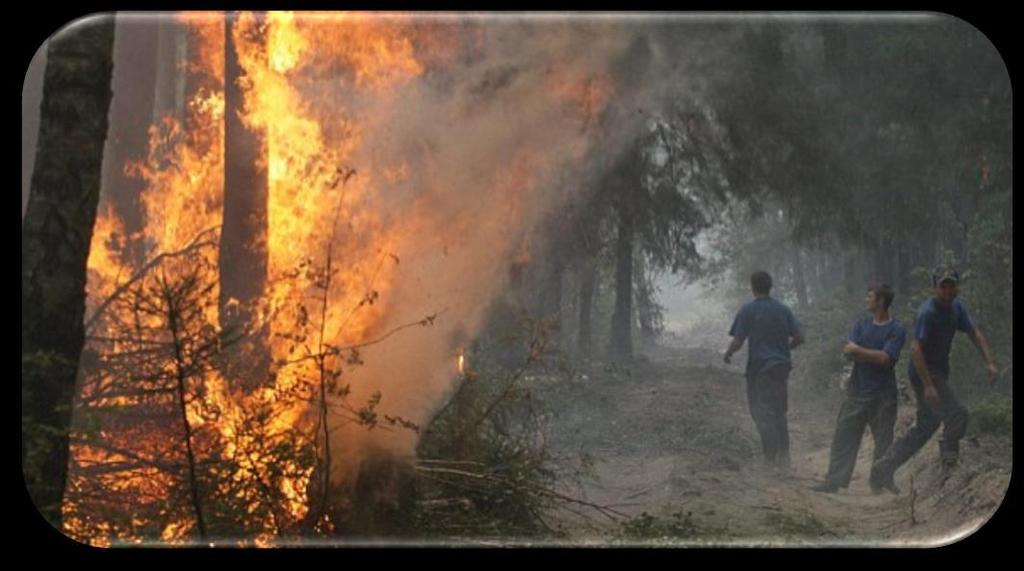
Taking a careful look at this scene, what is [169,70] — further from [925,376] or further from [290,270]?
[925,376]

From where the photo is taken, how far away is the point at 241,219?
733 centimetres

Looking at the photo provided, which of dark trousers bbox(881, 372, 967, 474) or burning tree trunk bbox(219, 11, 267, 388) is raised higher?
burning tree trunk bbox(219, 11, 267, 388)

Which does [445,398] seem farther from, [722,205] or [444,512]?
[722,205]

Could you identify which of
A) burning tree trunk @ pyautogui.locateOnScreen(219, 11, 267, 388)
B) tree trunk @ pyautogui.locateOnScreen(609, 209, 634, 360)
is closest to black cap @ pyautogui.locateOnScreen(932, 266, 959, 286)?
tree trunk @ pyautogui.locateOnScreen(609, 209, 634, 360)

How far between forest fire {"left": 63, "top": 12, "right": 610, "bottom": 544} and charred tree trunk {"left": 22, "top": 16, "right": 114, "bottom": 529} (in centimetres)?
11

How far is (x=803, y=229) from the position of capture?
7383 mm

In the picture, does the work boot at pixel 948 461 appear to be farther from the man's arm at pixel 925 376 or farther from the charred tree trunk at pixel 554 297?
the charred tree trunk at pixel 554 297

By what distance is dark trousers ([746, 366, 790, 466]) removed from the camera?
24.2 feet

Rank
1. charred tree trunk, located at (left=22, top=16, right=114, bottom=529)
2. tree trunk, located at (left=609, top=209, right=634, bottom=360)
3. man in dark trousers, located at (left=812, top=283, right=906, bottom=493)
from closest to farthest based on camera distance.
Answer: charred tree trunk, located at (left=22, top=16, right=114, bottom=529) → tree trunk, located at (left=609, top=209, right=634, bottom=360) → man in dark trousers, located at (left=812, top=283, right=906, bottom=493)

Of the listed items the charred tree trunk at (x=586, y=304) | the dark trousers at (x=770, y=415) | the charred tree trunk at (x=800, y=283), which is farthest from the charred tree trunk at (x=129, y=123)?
the charred tree trunk at (x=800, y=283)

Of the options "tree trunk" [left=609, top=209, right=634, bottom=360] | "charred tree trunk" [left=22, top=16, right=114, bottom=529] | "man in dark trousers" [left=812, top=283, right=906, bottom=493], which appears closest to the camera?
"charred tree trunk" [left=22, top=16, right=114, bottom=529]

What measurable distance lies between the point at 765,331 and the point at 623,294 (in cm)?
83

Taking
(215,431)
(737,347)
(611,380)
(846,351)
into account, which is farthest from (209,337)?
(846,351)

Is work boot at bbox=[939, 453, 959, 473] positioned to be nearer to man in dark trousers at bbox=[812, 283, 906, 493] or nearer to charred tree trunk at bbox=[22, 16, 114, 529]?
man in dark trousers at bbox=[812, 283, 906, 493]
